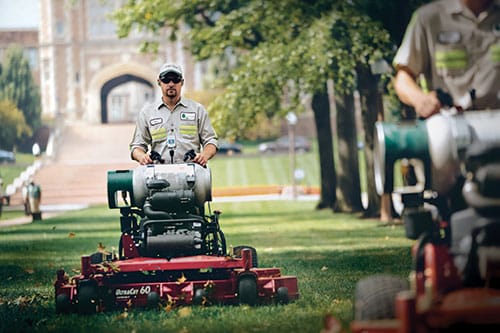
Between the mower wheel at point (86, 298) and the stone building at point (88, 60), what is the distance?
212ft

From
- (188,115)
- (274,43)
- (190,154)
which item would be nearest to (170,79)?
(188,115)

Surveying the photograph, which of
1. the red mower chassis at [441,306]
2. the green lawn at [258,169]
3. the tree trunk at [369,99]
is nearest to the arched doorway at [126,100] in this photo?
the green lawn at [258,169]

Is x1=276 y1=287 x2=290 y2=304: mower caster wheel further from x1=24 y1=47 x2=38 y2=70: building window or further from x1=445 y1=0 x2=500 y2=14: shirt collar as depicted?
x1=24 y1=47 x2=38 y2=70: building window

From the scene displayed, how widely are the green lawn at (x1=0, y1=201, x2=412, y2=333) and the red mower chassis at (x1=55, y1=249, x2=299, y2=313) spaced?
0.16m

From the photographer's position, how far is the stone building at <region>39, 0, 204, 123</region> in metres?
75.4

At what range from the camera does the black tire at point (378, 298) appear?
6.62 meters

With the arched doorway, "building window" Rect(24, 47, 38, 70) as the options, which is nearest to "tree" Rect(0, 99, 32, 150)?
"building window" Rect(24, 47, 38, 70)

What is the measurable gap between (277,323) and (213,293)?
4.25 ft

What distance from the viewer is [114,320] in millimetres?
9758

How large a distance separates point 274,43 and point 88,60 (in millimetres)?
52488

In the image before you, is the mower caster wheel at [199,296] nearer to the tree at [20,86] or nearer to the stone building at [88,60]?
the tree at [20,86]

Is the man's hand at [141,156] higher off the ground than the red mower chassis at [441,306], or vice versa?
the man's hand at [141,156]

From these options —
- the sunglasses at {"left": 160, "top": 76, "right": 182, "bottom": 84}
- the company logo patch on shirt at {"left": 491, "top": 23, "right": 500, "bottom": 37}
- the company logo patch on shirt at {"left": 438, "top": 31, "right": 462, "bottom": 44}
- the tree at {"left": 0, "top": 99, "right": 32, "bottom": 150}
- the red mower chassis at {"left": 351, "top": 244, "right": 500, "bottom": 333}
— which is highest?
the tree at {"left": 0, "top": 99, "right": 32, "bottom": 150}

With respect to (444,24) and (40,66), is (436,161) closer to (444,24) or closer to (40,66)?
(444,24)
